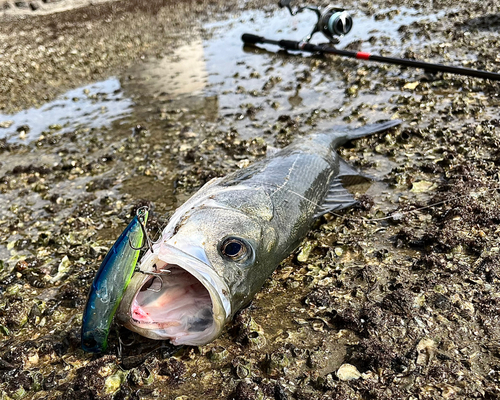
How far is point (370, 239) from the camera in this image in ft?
14.9

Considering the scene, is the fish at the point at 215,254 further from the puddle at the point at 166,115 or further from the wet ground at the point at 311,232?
the puddle at the point at 166,115

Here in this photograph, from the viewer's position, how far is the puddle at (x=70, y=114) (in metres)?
8.24

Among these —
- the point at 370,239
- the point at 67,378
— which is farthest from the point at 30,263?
the point at 370,239

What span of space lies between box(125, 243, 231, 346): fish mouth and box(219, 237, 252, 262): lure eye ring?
21 centimetres

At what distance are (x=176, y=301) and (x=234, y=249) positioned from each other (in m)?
0.58

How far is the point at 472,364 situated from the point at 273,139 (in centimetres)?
449

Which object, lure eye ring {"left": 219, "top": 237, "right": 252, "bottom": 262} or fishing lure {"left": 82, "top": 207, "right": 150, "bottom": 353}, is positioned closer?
fishing lure {"left": 82, "top": 207, "right": 150, "bottom": 353}

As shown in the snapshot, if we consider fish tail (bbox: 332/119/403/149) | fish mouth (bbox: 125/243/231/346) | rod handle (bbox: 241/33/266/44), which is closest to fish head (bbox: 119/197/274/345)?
fish mouth (bbox: 125/243/231/346)

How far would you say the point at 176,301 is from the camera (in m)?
3.21

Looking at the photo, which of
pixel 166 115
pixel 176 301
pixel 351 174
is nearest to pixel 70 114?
pixel 166 115

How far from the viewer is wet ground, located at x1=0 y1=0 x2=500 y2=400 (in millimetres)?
3275

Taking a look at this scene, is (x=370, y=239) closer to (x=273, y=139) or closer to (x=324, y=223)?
(x=324, y=223)

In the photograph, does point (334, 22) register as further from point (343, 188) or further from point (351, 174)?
point (343, 188)

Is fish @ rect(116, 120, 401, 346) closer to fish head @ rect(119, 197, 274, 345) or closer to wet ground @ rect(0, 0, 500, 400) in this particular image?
fish head @ rect(119, 197, 274, 345)
